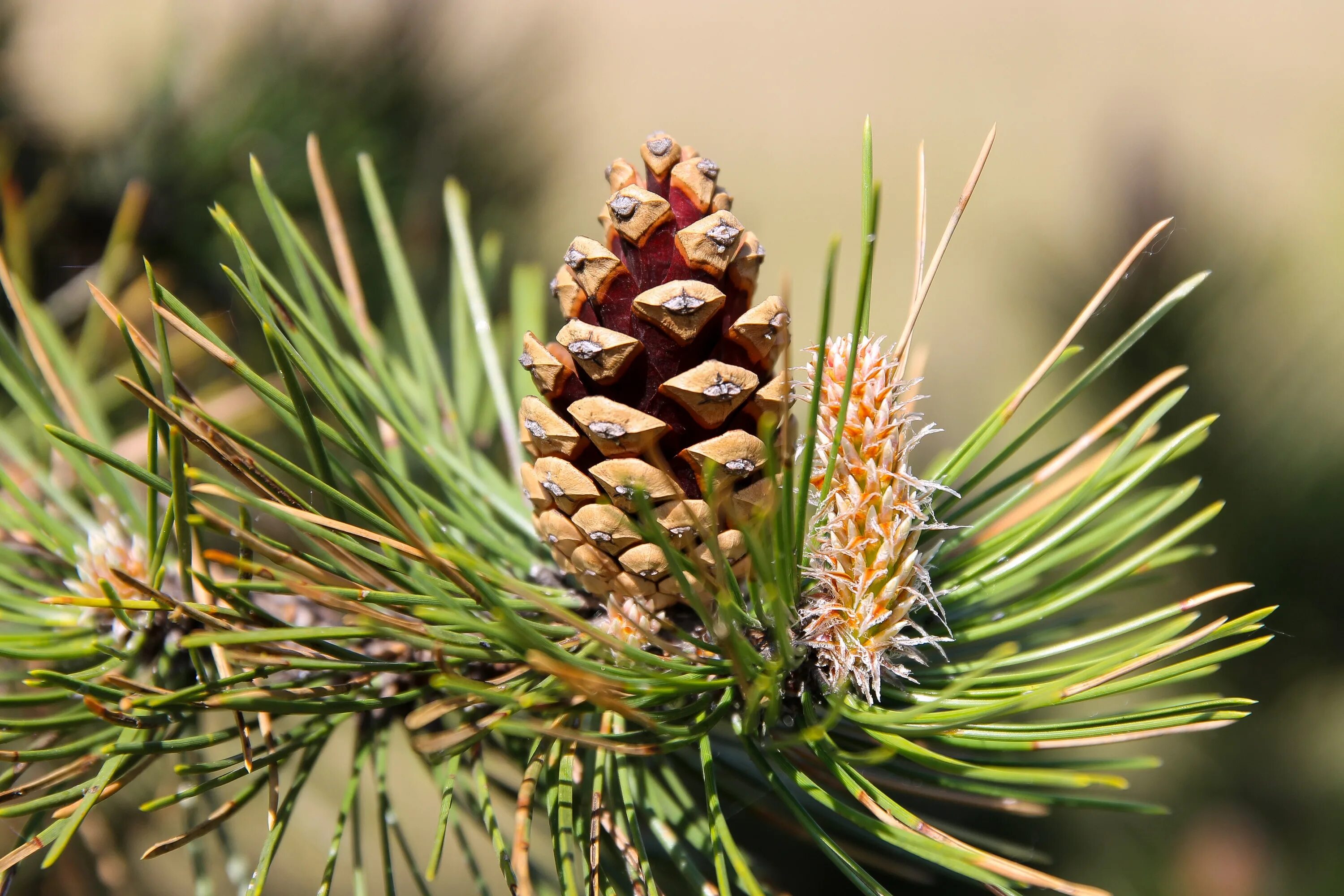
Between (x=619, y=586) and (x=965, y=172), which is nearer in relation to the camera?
(x=619, y=586)

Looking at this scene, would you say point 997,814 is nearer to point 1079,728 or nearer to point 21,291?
point 1079,728

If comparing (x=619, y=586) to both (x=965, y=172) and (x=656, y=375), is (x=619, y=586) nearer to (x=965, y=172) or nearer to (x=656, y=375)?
(x=656, y=375)

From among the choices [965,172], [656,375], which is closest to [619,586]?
[656,375]

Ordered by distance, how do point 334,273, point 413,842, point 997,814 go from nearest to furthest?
1. point 334,273
2. point 997,814
3. point 413,842

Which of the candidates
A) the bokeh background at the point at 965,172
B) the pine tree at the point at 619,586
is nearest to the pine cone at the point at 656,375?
the pine tree at the point at 619,586

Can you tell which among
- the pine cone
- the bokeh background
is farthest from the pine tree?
the bokeh background

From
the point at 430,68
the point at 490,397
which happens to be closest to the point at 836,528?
the point at 490,397
